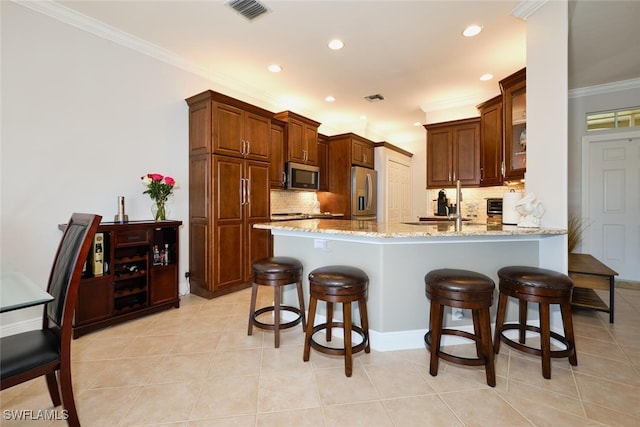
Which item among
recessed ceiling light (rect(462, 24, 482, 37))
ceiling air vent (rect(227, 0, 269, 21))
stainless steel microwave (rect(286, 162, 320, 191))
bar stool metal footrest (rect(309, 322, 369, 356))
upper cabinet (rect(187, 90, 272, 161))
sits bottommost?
bar stool metal footrest (rect(309, 322, 369, 356))

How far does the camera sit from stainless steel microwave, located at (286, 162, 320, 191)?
4590 millimetres

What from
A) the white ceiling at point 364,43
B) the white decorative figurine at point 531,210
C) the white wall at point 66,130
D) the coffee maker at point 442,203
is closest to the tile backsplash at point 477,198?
the coffee maker at point 442,203

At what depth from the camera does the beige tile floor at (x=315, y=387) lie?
1489 mm

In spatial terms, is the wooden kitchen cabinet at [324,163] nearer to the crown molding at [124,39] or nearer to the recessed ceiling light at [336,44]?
the crown molding at [124,39]

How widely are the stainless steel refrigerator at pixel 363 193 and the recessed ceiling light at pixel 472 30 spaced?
2.66 metres

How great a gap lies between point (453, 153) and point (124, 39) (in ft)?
15.6

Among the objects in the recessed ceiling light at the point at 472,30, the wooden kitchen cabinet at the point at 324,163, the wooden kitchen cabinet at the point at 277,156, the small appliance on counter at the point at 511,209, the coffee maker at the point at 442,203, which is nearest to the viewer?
the small appliance on counter at the point at 511,209

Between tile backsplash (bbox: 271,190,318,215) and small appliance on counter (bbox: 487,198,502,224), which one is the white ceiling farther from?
small appliance on counter (bbox: 487,198,502,224)

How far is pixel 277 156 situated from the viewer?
14.5 ft

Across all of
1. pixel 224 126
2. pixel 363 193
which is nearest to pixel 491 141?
pixel 363 193

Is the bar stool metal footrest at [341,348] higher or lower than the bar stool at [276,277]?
lower

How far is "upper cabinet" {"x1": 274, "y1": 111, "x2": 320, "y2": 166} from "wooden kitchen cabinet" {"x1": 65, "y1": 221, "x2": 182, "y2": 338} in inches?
85.8

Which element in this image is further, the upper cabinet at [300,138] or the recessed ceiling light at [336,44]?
the upper cabinet at [300,138]

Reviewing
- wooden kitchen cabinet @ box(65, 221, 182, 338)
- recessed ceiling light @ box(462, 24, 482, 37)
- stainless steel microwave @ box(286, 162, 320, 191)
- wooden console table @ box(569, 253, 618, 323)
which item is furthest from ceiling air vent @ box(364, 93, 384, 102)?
wooden kitchen cabinet @ box(65, 221, 182, 338)
